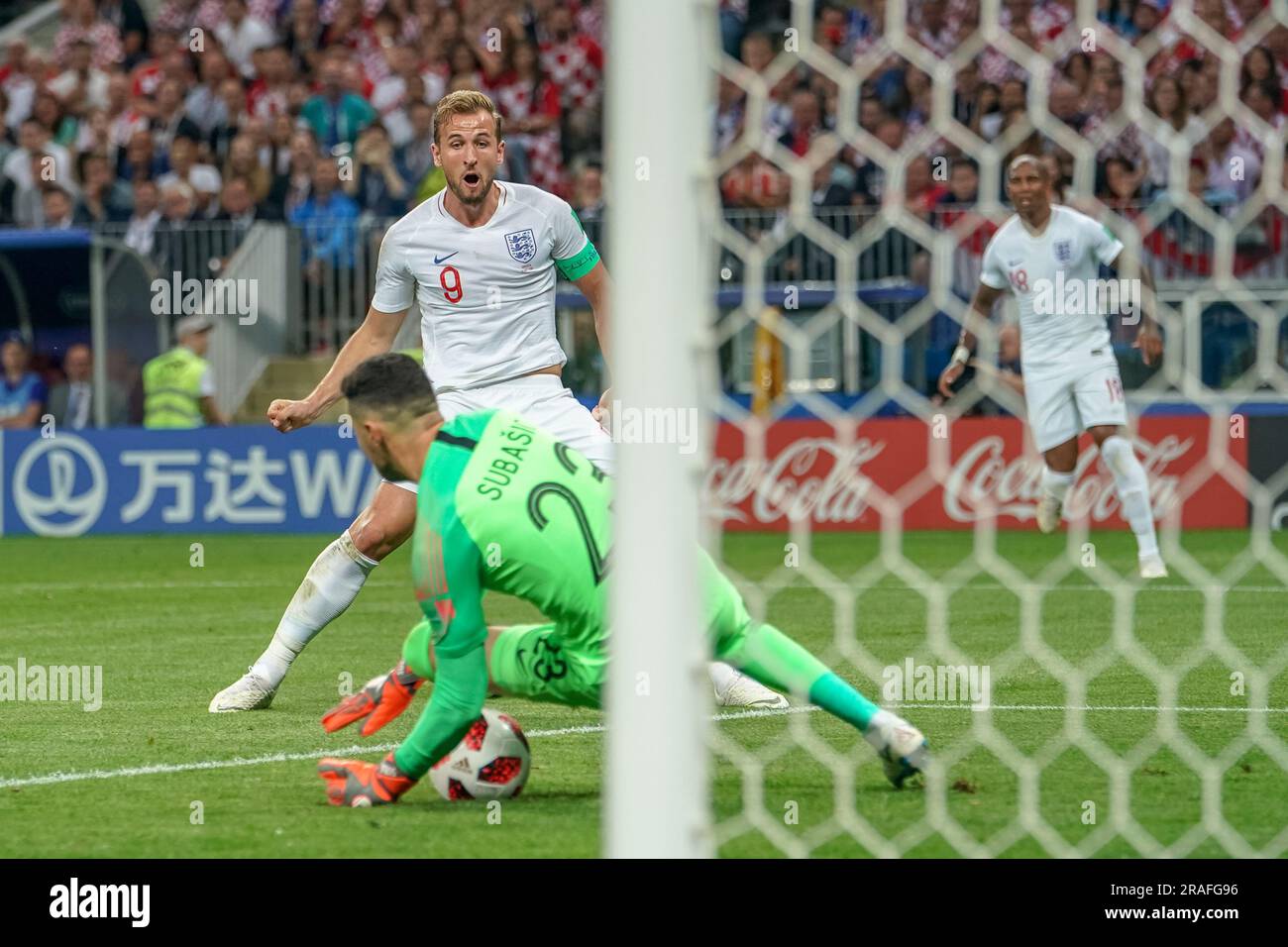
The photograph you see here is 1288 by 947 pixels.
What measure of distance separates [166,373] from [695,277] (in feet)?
42.4

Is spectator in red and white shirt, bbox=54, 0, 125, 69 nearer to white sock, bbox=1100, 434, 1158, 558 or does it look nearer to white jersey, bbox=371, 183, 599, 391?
white sock, bbox=1100, 434, 1158, 558

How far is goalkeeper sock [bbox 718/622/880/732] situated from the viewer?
4746 mm

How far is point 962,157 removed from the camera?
1331cm

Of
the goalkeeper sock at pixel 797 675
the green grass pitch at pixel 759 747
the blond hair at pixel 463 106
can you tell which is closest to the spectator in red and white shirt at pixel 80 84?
the green grass pitch at pixel 759 747

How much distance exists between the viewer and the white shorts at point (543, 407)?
21.2ft

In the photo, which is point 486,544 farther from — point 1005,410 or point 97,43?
point 97,43

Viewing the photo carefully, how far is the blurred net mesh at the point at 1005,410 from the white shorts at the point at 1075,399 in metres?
0.43

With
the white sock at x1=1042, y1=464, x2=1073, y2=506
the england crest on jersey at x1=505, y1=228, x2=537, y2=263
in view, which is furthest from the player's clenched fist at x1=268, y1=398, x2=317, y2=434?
the white sock at x1=1042, y1=464, x2=1073, y2=506

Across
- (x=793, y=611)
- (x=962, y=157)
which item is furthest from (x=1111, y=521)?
(x=793, y=611)

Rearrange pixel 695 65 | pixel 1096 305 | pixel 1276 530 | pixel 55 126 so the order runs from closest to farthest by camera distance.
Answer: pixel 695 65 → pixel 1096 305 → pixel 1276 530 → pixel 55 126

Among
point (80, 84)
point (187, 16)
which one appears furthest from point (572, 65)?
point (80, 84)

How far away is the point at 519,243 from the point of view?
675cm

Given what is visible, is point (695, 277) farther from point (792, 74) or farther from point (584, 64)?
point (584, 64)

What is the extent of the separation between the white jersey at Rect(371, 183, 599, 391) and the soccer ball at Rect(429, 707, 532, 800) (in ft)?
6.30
